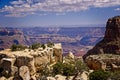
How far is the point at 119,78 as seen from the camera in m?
55.1

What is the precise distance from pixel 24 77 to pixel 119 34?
67367 millimetres

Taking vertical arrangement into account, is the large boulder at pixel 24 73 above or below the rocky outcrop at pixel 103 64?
above

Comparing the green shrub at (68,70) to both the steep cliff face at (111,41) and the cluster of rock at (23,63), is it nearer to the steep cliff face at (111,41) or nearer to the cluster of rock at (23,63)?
the cluster of rock at (23,63)

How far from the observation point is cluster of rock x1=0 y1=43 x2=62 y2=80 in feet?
182

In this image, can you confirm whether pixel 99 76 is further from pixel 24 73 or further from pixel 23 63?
pixel 23 63

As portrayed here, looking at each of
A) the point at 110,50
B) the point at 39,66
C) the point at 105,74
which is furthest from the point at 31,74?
the point at 110,50

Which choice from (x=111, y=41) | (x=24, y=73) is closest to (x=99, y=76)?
(x=24, y=73)

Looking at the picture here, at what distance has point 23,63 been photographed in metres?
57.5

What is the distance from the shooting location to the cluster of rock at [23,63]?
5561 cm

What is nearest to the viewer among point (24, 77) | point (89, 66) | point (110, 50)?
point (24, 77)

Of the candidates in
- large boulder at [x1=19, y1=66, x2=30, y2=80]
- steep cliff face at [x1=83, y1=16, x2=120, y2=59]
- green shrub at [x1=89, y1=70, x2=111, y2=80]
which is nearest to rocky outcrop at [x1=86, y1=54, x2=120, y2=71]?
green shrub at [x1=89, y1=70, x2=111, y2=80]

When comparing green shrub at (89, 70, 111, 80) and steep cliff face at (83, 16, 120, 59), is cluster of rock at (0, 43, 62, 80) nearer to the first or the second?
green shrub at (89, 70, 111, 80)

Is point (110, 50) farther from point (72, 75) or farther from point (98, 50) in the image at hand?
point (72, 75)

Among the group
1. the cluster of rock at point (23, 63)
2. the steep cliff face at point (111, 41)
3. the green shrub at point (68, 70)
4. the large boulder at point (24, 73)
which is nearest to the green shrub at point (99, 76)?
the green shrub at point (68, 70)
